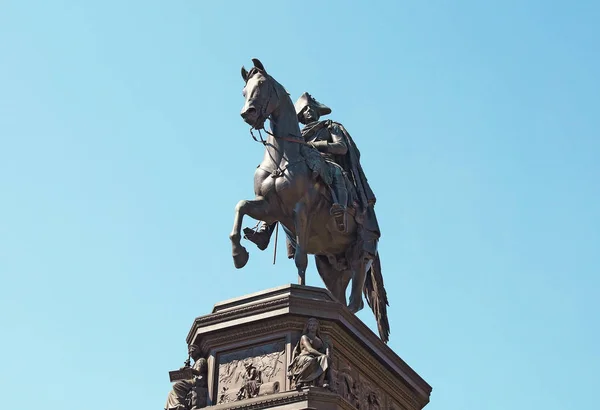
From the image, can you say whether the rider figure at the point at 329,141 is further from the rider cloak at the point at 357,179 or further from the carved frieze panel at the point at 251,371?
the carved frieze panel at the point at 251,371

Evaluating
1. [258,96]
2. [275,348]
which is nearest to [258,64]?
[258,96]

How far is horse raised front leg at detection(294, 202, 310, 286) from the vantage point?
51.7 ft

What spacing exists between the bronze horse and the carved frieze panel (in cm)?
160

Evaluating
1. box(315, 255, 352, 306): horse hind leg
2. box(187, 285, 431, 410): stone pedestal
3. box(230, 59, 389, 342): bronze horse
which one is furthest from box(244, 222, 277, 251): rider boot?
box(187, 285, 431, 410): stone pedestal

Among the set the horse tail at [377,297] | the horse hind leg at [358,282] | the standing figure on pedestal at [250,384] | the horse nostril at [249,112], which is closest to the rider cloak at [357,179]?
the horse hind leg at [358,282]

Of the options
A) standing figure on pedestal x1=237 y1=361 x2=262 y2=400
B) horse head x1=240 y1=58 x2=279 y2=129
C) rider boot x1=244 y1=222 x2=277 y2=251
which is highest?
horse head x1=240 y1=58 x2=279 y2=129

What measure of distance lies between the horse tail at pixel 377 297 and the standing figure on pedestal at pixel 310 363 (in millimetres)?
4098

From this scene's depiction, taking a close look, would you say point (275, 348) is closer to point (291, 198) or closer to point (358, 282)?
point (291, 198)

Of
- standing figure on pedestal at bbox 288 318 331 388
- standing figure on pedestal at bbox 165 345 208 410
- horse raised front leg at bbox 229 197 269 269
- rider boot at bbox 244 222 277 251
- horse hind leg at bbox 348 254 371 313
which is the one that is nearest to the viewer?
standing figure on pedestal at bbox 288 318 331 388

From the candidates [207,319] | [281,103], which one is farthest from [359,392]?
[281,103]

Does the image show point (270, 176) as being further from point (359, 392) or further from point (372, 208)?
point (359, 392)

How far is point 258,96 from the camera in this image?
631 inches

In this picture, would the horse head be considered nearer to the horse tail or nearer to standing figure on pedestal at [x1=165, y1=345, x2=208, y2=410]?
the horse tail

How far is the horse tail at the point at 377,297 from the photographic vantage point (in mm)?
18062
